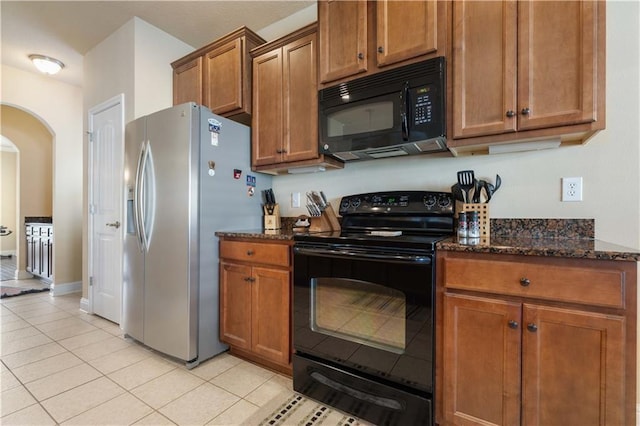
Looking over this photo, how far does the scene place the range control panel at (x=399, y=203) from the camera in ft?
5.80

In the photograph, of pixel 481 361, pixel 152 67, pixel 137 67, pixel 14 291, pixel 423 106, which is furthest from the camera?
pixel 14 291

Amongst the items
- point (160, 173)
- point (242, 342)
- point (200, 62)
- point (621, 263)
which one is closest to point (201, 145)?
point (160, 173)

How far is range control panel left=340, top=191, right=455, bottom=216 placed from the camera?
5.80 feet

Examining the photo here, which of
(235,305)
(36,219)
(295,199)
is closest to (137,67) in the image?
(295,199)

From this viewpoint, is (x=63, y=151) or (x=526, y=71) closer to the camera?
(x=526, y=71)

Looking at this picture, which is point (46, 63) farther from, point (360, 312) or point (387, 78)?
point (360, 312)

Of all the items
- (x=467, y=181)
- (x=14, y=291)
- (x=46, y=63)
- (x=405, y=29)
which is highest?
(x=46, y=63)

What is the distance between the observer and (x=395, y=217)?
1876 millimetres

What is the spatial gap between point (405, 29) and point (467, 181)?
93cm

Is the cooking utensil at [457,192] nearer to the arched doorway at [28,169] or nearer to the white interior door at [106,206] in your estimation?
the white interior door at [106,206]

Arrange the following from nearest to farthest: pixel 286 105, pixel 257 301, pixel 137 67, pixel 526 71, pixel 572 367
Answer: pixel 572 367 → pixel 526 71 → pixel 257 301 → pixel 286 105 → pixel 137 67

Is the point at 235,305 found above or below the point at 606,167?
below

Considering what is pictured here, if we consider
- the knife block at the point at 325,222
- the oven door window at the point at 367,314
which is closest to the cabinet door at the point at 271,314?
the oven door window at the point at 367,314

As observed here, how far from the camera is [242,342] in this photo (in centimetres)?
199
